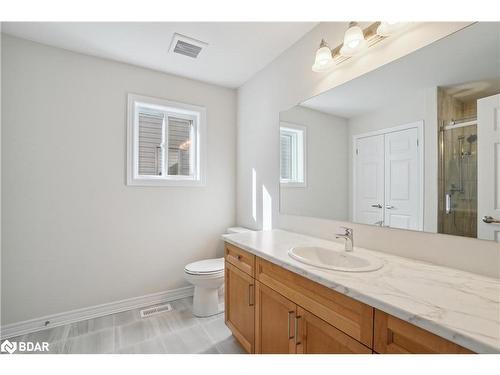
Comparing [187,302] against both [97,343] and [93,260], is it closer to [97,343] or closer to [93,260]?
[97,343]

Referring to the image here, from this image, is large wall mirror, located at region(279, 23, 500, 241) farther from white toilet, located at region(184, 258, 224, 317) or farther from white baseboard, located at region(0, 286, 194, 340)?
white baseboard, located at region(0, 286, 194, 340)

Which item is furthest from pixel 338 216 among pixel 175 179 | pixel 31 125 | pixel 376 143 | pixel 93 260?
pixel 31 125

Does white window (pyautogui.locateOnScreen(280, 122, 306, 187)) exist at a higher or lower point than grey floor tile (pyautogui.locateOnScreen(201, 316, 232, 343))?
higher

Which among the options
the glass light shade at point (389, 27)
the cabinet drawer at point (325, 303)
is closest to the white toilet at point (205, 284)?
the cabinet drawer at point (325, 303)

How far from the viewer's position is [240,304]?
5.39ft

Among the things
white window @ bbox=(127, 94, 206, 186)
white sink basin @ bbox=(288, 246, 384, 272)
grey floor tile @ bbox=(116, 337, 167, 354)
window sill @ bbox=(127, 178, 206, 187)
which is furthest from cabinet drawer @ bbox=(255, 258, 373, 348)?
white window @ bbox=(127, 94, 206, 186)

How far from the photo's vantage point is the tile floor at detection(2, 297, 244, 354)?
172cm

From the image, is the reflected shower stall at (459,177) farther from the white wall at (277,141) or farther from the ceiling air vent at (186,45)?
the ceiling air vent at (186,45)

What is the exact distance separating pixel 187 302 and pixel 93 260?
1.02 m

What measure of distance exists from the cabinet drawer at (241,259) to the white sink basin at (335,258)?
302 mm

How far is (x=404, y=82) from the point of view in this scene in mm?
1271

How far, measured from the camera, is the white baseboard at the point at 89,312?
190 cm

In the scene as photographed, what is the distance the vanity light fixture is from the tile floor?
2.17m

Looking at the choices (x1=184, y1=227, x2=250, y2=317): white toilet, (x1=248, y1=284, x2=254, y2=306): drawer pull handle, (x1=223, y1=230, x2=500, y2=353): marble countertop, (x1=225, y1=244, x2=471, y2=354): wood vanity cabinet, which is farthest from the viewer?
(x1=184, y1=227, x2=250, y2=317): white toilet
